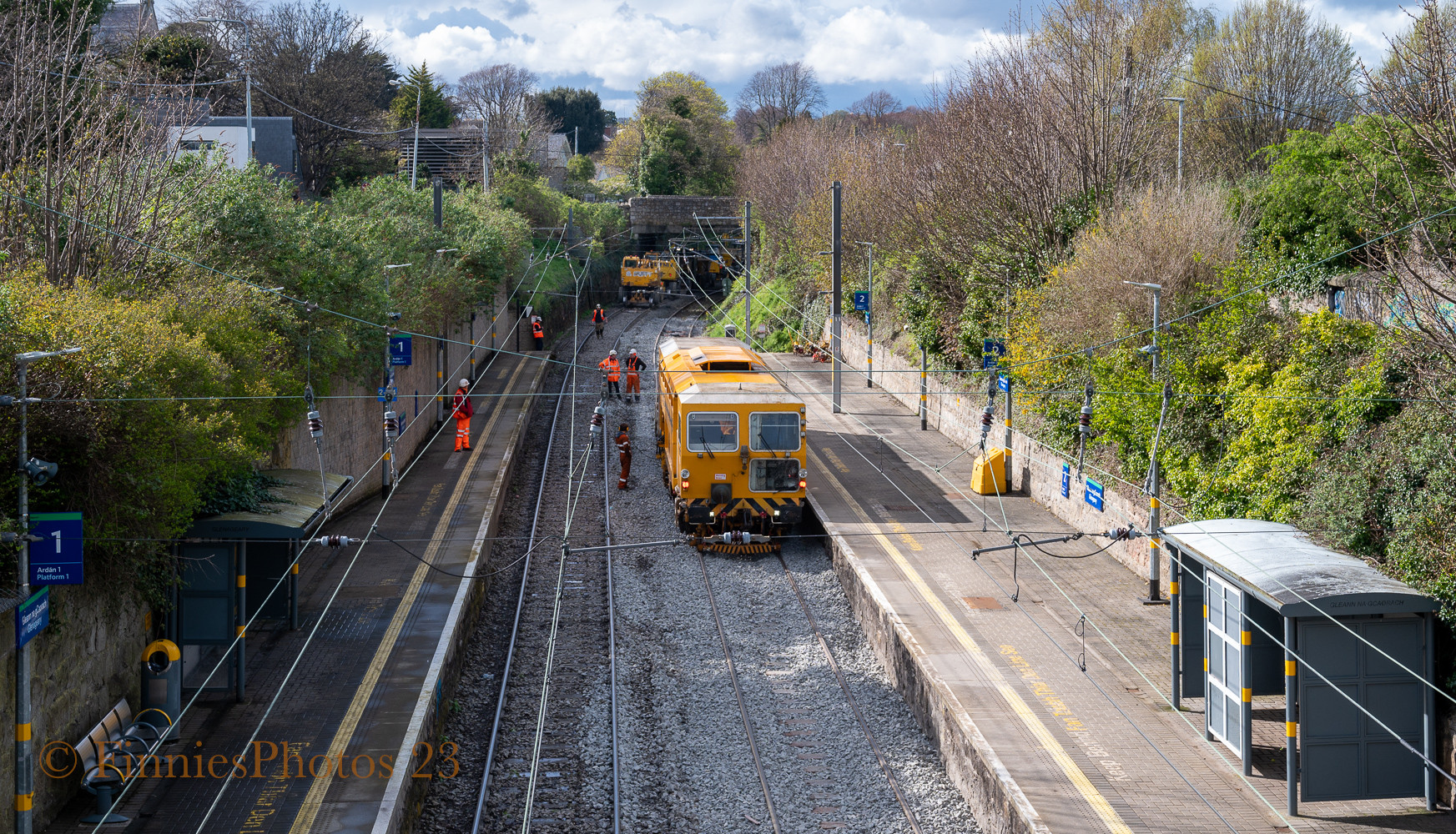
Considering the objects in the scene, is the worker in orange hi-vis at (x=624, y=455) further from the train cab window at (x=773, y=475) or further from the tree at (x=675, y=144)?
the tree at (x=675, y=144)

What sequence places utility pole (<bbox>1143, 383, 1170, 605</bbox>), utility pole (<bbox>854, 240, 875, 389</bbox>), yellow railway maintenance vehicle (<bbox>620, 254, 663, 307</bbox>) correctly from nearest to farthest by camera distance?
utility pole (<bbox>1143, 383, 1170, 605</bbox>)
utility pole (<bbox>854, 240, 875, 389</bbox>)
yellow railway maintenance vehicle (<bbox>620, 254, 663, 307</bbox>)

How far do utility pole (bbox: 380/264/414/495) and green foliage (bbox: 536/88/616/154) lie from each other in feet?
262

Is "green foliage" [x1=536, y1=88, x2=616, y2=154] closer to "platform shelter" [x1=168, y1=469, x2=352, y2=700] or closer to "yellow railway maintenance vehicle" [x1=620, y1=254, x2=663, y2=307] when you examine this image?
"yellow railway maintenance vehicle" [x1=620, y1=254, x2=663, y2=307]

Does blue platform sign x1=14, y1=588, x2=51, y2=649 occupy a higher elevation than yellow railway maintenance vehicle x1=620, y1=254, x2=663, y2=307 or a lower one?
lower

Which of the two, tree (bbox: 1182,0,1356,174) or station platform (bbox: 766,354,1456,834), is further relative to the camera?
tree (bbox: 1182,0,1356,174)

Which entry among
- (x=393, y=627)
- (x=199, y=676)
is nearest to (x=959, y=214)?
(x=393, y=627)

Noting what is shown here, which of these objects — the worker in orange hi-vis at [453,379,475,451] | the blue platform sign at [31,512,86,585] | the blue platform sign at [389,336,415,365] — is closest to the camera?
the blue platform sign at [31,512,86,585]

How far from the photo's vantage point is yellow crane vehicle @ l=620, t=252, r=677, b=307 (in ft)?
192

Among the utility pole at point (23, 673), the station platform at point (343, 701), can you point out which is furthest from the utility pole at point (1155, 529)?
the utility pole at point (23, 673)

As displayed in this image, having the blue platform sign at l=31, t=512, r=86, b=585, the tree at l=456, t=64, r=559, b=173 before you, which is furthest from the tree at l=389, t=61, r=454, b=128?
the blue platform sign at l=31, t=512, r=86, b=585

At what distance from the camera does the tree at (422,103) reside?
59.6 metres

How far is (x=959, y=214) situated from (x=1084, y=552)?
12026 mm

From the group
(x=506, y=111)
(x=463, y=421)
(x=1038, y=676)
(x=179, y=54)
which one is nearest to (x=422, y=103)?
(x=506, y=111)

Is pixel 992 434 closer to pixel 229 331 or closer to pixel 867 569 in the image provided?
pixel 867 569
